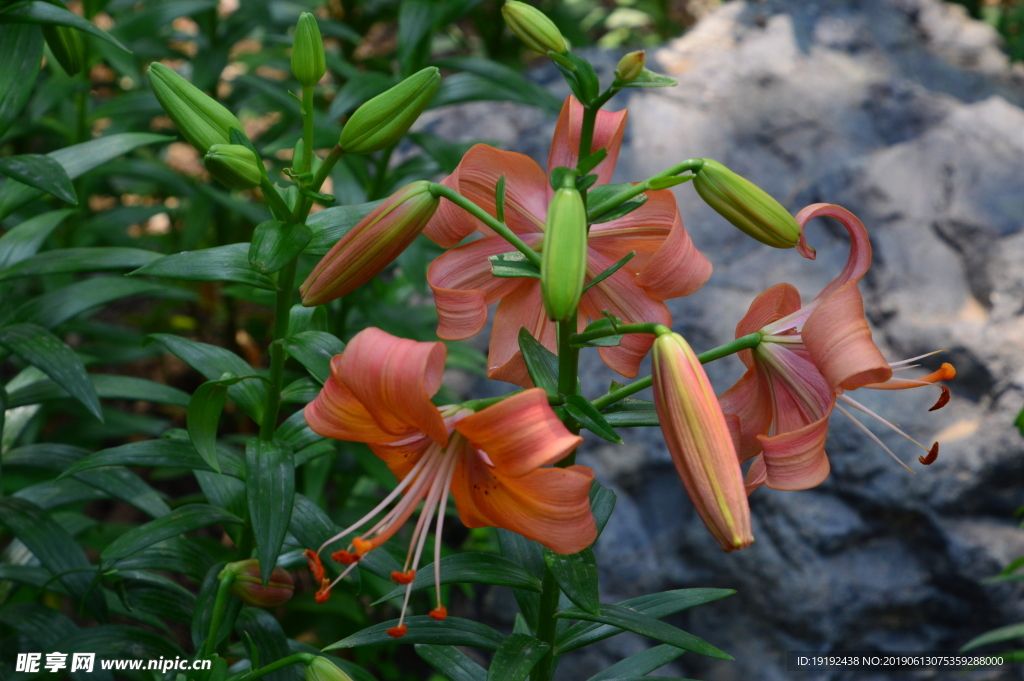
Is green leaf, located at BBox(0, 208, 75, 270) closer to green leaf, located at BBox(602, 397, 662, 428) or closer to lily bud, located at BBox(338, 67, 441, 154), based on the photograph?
lily bud, located at BBox(338, 67, 441, 154)

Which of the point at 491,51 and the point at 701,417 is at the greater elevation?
the point at 701,417

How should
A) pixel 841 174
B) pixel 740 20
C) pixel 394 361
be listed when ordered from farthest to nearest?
pixel 740 20 < pixel 841 174 < pixel 394 361

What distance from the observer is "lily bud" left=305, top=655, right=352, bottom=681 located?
898mm

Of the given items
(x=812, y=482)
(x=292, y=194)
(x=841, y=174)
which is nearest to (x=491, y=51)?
(x=841, y=174)

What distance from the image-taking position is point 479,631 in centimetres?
102

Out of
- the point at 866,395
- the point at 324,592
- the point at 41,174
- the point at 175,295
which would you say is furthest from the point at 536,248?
the point at 866,395

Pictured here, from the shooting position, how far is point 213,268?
97 centimetres

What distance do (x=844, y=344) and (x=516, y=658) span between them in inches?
19.4

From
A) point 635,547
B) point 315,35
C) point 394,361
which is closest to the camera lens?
point 394,361

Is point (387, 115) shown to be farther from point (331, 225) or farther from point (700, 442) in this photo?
point (700, 442)

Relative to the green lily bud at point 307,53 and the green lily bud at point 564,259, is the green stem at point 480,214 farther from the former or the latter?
the green lily bud at point 307,53

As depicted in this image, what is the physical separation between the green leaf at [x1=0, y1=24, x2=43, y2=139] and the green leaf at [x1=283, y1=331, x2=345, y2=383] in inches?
22.1

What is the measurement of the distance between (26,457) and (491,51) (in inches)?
88.8

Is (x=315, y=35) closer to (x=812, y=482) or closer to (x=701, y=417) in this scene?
(x=701, y=417)
